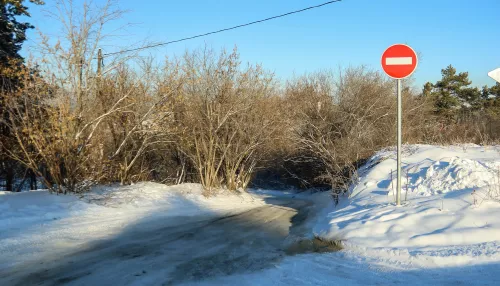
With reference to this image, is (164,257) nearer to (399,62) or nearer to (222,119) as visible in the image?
(399,62)

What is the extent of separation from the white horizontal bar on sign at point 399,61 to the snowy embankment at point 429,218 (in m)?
2.64

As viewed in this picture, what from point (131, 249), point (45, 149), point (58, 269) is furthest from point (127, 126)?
point (58, 269)

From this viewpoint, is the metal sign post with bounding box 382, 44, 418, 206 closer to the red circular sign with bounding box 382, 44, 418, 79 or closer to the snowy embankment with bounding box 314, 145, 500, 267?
the red circular sign with bounding box 382, 44, 418, 79

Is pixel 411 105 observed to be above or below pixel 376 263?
above

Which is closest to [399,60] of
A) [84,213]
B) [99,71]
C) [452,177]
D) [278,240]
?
[452,177]

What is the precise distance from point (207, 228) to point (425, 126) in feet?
50.0

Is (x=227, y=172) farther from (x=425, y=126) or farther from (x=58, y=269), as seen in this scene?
(x=58, y=269)

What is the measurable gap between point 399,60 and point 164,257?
18.6ft

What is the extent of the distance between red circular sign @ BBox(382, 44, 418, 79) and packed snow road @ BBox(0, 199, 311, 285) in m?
4.00

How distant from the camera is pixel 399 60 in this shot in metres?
7.66

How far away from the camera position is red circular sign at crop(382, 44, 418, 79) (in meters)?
7.62

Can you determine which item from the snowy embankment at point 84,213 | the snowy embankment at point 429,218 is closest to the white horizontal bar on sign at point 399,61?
the snowy embankment at point 429,218

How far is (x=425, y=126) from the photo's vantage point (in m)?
20.7

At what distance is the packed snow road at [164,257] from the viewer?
5.63 meters
